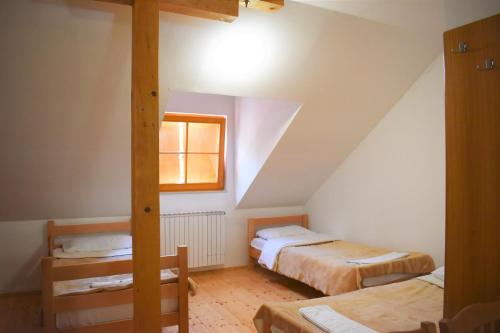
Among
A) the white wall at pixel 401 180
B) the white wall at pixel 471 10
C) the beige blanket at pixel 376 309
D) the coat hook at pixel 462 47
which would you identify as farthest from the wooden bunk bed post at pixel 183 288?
the white wall at pixel 401 180

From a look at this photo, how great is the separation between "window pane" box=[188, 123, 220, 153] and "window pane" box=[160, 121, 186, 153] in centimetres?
9

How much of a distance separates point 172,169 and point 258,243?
4.54 feet

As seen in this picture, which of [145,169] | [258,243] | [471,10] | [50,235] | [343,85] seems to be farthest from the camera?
[258,243]

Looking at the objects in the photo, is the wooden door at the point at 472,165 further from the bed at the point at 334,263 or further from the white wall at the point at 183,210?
the white wall at the point at 183,210

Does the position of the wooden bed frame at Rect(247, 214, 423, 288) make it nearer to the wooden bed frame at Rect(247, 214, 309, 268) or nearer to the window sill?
the wooden bed frame at Rect(247, 214, 309, 268)

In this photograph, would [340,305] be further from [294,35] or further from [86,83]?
[86,83]

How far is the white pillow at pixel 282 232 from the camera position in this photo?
4.92 metres

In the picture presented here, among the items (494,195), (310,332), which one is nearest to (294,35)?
(494,195)

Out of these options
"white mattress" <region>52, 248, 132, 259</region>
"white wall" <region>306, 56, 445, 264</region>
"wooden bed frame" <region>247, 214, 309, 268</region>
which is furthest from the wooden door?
"wooden bed frame" <region>247, 214, 309, 268</region>

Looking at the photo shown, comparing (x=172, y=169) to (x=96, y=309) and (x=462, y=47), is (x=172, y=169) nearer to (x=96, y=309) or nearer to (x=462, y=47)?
(x=96, y=309)

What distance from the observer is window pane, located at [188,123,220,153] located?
504 centimetres

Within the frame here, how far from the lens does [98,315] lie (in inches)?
109

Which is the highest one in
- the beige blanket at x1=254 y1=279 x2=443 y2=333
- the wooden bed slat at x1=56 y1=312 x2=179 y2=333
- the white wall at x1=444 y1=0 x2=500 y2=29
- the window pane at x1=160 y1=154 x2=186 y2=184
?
the white wall at x1=444 y1=0 x2=500 y2=29

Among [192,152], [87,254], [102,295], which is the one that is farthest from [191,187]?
[102,295]
